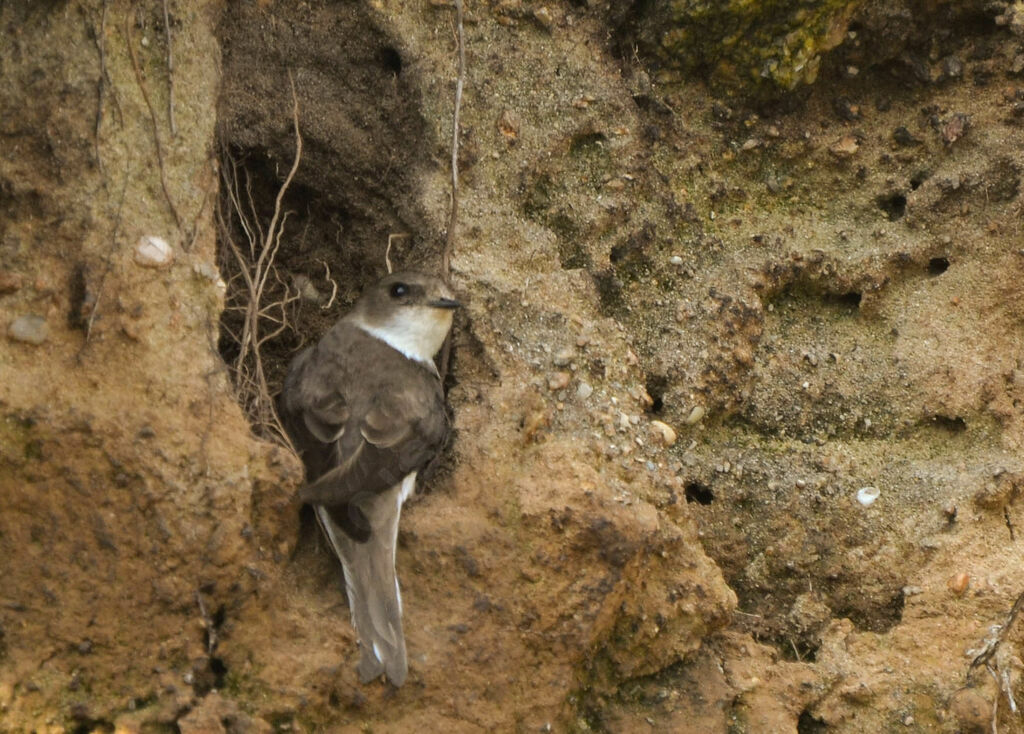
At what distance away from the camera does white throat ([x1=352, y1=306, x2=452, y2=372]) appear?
447 centimetres

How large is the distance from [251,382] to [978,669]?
2405 millimetres

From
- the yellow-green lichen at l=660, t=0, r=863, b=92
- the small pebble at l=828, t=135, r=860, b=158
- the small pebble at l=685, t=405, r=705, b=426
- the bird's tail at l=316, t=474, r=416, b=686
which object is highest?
the yellow-green lichen at l=660, t=0, r=863, b=92

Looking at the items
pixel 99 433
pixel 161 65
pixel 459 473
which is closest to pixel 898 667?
pixel 459 473

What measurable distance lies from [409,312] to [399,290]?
0.10 metres

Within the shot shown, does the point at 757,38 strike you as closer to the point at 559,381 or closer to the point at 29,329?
the point at 559,381

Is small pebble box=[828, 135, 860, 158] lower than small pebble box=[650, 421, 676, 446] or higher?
higher

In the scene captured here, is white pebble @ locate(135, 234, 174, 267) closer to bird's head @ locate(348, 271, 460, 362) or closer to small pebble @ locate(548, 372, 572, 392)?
bird's head @ locate(348, 271, 460, 362)

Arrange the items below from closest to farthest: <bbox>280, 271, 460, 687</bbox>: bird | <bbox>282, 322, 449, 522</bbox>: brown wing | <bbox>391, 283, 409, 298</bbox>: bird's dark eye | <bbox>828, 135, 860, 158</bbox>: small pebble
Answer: <bbox>280, 271, 460, 687</bbox>: bird, <bbox>282, 322, 449, 522</bbox>: brown wing, <bbox>391, 283, 409, 298</bbox>: bird's dark eye, <bbox>828, 135, 860, 158</bbox>: small pebble

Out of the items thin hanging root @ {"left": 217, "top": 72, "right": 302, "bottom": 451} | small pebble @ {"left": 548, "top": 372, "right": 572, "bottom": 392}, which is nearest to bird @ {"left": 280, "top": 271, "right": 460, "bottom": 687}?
thin hanging root @ {"left": 217, "top": 72, "right": 302, "bottom": 451}

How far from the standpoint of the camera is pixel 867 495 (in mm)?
4363

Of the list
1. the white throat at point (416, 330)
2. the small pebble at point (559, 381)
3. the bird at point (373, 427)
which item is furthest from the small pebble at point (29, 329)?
the small pebble at point (559, 381)

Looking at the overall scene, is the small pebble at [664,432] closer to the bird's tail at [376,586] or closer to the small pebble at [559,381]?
the small pebble at [559,381]

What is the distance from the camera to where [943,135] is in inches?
188

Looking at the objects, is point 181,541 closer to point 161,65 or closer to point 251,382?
point 251,382
